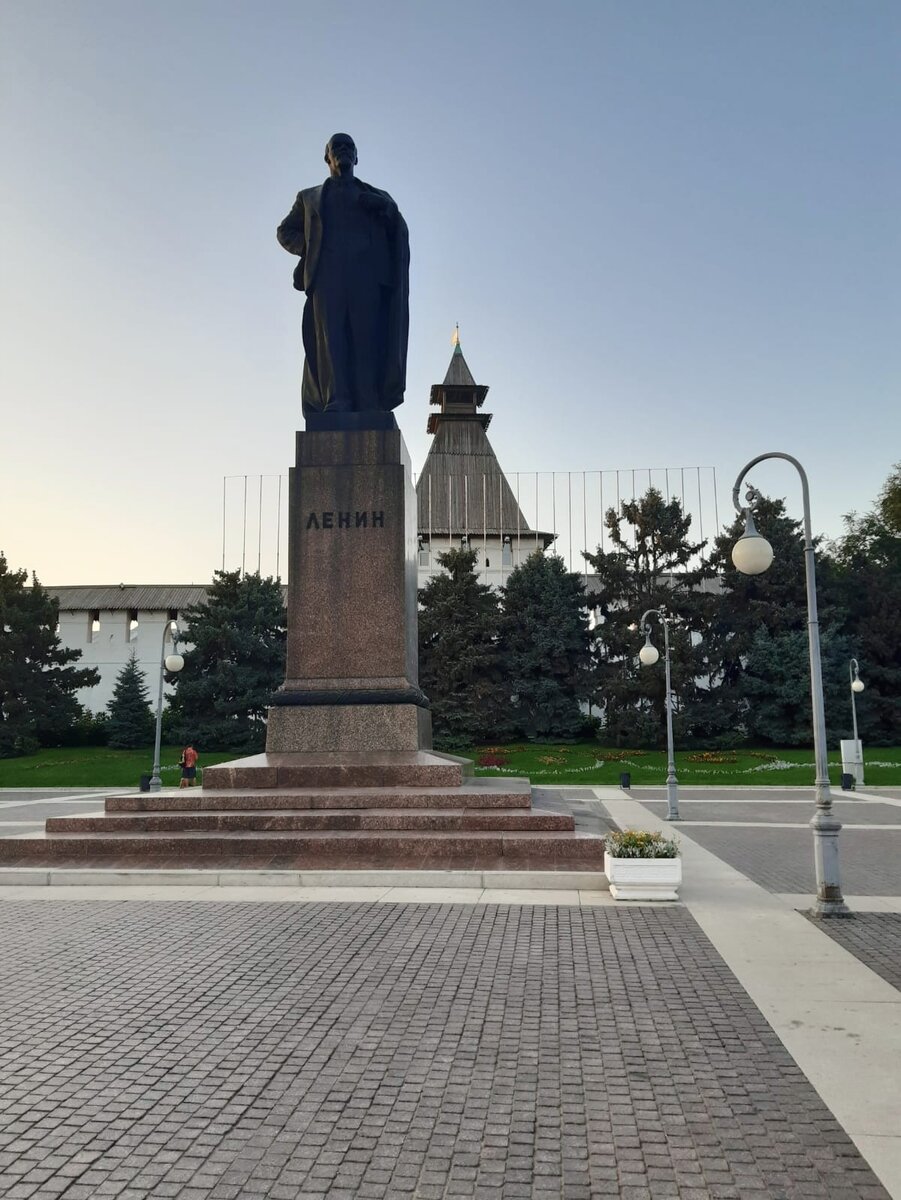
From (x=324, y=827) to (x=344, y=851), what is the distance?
1.65ft

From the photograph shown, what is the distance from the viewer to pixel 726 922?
730 centimetres

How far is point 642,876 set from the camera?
7.99 metres

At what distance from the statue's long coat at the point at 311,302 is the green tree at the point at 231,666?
1095 inches

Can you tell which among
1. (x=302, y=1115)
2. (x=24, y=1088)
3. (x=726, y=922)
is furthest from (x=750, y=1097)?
(x=726, y=922)

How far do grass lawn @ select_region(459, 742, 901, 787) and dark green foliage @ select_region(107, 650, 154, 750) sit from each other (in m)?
14.8

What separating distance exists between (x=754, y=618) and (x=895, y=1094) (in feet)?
135

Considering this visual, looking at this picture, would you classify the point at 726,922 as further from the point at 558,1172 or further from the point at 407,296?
the point at 407,296

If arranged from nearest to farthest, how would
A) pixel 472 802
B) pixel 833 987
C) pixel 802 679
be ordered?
pixel 833 987
pixel 472 802
pixel 802 679

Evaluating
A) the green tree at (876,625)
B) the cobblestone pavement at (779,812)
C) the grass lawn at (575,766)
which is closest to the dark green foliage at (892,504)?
the green tree at (876,625)

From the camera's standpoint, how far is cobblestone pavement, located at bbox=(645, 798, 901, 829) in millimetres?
17438

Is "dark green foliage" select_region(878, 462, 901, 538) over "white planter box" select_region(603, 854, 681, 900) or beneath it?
over

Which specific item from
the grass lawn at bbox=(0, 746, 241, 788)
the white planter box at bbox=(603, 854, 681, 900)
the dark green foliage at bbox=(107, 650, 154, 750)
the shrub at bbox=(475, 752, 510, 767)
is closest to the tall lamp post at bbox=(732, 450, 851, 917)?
the white planter box at bbox=(603, 854, 681, 900)

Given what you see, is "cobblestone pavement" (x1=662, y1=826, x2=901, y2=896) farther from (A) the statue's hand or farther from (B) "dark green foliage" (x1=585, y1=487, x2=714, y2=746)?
(B) "dark green foliage" (x1=585, y1=487, x2=714, y2=746)

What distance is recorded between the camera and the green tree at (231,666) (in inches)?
1566
